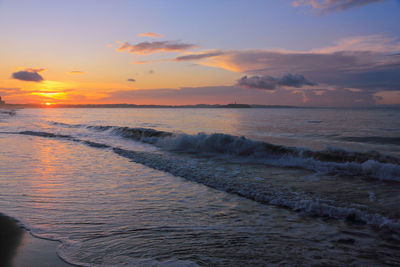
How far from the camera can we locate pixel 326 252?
4.04 metres

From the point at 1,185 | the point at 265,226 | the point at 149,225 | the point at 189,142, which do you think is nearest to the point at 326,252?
the point at 265,226

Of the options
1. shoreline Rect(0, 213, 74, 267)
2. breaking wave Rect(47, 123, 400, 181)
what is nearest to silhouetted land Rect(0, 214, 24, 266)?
shoreline Rect(0, 213, 74, 267)

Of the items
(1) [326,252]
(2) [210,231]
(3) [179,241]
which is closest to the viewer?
(1) [326,252]

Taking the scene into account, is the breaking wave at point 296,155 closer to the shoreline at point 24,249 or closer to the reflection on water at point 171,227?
the reflection on water at point 171,227

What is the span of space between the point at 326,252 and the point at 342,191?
4098 millimetres

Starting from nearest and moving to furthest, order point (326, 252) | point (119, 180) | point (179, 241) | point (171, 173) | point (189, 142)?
point (326, 252) → point (179, 241) → point (119, 180) → point (171, 173) → point (189, 142)

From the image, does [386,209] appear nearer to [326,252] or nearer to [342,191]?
[342,191]

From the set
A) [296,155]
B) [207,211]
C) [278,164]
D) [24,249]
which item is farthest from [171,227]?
[296,155]

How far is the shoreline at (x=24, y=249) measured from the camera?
349 cm

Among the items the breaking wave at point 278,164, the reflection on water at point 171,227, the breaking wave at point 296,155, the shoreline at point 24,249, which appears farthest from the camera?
the breaking wave at point 296,155

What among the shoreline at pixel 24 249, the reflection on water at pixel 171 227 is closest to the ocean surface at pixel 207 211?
the reflection on water at pixel 171 227

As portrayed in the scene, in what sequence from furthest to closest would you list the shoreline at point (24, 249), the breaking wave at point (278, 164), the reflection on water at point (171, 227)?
the breaking wave at point (278, 164)
the reflection on water at point (171, 227)
the shoreline at point (24, 249)

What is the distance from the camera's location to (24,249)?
3857mm

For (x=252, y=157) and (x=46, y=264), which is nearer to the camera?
(x=46, y=264)
